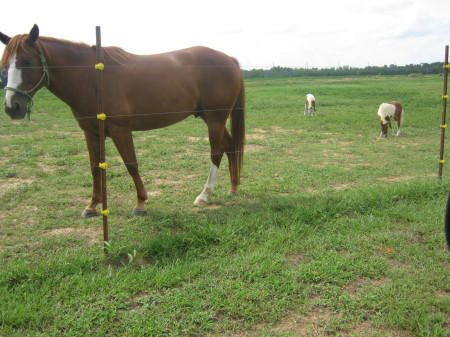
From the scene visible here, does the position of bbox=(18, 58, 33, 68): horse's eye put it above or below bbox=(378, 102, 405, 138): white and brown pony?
above

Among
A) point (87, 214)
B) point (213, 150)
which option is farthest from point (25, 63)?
point (213, 150)

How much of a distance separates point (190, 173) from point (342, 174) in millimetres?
2475

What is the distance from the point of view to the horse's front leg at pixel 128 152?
13.0ft

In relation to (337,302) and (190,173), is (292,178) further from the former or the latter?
(337,302)

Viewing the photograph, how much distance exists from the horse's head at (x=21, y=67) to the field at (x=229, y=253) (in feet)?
4.17

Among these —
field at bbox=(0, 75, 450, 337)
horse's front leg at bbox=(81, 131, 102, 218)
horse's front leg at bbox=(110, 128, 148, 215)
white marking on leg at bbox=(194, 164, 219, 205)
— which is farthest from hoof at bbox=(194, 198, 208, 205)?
horse's front leg at bbox=(81, 131, 102, 218)

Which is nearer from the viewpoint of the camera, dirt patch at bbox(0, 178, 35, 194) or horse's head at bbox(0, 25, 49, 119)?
horse's head at bbox(0, 25, 49, 119)

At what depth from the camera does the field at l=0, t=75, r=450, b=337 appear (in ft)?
7.62

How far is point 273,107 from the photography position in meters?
16.7

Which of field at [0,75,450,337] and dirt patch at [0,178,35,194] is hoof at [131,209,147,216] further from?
dirt patch at [0,178,35,194]

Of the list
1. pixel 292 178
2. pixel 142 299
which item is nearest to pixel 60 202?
pixel 142 299

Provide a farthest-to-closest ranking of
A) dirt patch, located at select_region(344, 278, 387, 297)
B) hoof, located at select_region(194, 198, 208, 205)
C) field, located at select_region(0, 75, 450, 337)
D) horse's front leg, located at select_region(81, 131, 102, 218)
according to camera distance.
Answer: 1. hoof, located at select_region(194, 198, 208, 205)
2. horse's front leg, located at select_region(81, 131, 102, 218)
3. dirt patch, located at select_region(344, 278, 387, 297)
4. field, located at select_region(0, 75, 450, 337)

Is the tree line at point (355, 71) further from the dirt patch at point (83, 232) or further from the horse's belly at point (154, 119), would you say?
the dirt patch at point (83, 232)

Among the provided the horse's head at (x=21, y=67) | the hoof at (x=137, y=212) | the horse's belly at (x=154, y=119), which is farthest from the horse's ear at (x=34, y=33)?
the hoof at (x=137, y=212)
